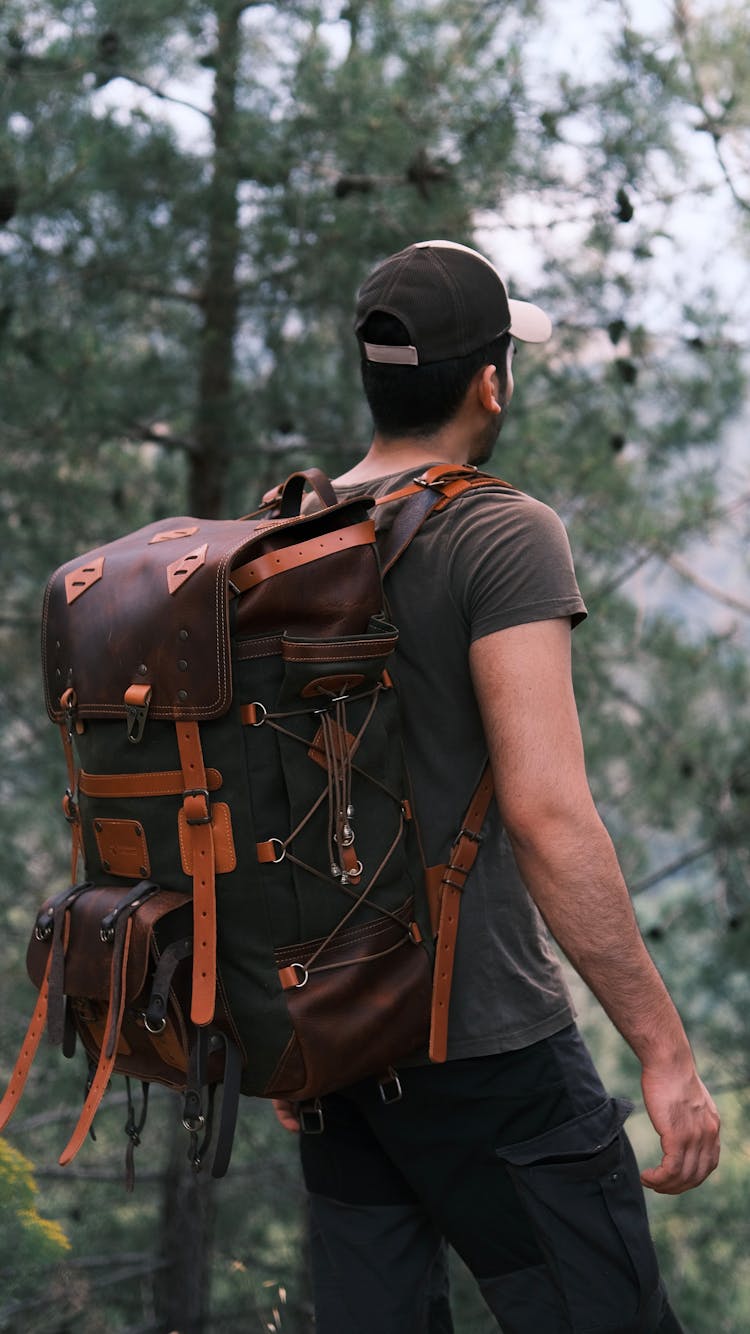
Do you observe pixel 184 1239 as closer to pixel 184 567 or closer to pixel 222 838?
pixel 222 838

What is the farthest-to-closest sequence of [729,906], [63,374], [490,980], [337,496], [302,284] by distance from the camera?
[729,906] → [302,284] → [63,374] → [337,496] → [490,980]

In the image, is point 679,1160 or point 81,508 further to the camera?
point 81,508

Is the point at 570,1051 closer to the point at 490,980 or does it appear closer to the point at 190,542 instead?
the point at 490,980

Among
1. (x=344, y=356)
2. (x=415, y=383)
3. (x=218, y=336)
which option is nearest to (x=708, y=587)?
(x=344, y=356)

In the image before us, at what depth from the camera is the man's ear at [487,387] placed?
5.30ft

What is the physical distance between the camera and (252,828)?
139cm

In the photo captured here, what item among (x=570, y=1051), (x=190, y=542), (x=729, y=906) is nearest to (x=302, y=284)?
(x=729, y=906)

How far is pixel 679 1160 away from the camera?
141 cm

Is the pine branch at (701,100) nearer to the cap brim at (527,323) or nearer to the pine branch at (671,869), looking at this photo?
the cap brim at (527,323)

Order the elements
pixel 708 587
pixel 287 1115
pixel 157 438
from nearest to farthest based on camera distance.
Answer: pixel 287 1115
pixel 157 438
pixel 708 587

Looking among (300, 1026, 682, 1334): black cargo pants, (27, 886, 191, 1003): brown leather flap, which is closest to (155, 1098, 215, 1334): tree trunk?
(300, 1026, 682, 1334): black cargo pants

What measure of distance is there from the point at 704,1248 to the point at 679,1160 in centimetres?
443

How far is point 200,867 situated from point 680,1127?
59 centimetres

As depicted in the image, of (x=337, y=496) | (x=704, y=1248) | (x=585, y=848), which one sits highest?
(x=337, y=496)
